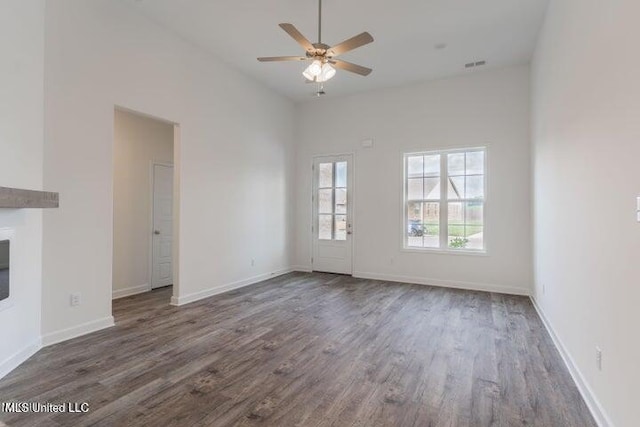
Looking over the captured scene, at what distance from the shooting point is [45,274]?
3092 mm

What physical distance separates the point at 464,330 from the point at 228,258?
3.56m

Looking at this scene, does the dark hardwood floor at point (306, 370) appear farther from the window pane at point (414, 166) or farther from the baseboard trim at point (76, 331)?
the window pane at point (414, 166)

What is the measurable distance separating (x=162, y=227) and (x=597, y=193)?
5.70m

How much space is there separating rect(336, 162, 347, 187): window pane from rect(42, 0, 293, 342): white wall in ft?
4.50

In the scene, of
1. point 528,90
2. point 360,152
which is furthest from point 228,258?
point 528,90

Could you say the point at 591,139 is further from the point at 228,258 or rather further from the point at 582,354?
the point at 228,258

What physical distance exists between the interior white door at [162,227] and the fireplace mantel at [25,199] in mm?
2724

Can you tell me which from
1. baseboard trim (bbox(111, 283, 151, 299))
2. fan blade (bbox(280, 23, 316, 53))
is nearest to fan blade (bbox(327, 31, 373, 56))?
fan blade (bbox(280, 23, 316, 53))

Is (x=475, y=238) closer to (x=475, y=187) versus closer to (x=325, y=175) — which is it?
(x=475, y=187)

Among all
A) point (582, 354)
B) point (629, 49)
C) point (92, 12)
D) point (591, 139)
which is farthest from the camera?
point (92, 12)

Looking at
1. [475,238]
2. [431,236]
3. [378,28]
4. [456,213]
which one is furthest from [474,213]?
[378,28]

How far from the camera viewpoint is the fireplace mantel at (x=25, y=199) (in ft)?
7.39

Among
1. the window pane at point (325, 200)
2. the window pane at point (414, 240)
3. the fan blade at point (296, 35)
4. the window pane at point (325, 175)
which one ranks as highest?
the fan blade at point (296, 35)

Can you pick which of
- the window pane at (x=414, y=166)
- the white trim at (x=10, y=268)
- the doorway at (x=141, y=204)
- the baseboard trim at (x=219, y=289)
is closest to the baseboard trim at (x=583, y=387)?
the window pane at (x=414, y=166)
